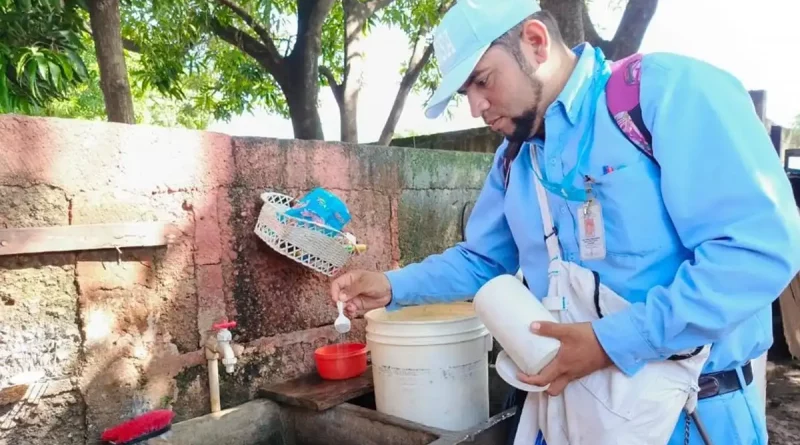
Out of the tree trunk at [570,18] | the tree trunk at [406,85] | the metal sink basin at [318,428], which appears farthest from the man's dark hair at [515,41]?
the tree trunk at [406,85]

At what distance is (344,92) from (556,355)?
283 inches

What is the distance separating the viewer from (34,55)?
3709mm

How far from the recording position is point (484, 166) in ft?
14.2

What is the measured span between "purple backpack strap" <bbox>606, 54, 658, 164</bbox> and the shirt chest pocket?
0.04m

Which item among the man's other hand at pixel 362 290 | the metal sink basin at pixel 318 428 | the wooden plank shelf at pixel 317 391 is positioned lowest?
the metal sink basin at pixel 318 428

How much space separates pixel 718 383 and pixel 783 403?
3.69 meters

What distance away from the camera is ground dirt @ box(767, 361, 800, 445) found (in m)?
3.81

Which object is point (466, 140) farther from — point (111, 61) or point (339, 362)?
point (339, 362)

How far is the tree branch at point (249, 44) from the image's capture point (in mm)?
7770

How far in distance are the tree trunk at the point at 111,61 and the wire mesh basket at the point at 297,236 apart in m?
1.59

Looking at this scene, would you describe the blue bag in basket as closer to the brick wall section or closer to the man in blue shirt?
the man in blue shirt

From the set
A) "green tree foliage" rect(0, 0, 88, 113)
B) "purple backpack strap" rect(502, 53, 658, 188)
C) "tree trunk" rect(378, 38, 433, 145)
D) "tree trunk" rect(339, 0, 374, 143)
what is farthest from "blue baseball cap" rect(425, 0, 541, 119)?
"tree trunk" rect(378, 38, 433, 145)

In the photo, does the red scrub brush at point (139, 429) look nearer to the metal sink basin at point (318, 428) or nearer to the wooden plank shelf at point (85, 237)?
the metal sink basin at point (318, 428)

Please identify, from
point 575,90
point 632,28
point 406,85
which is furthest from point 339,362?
point 406,85
